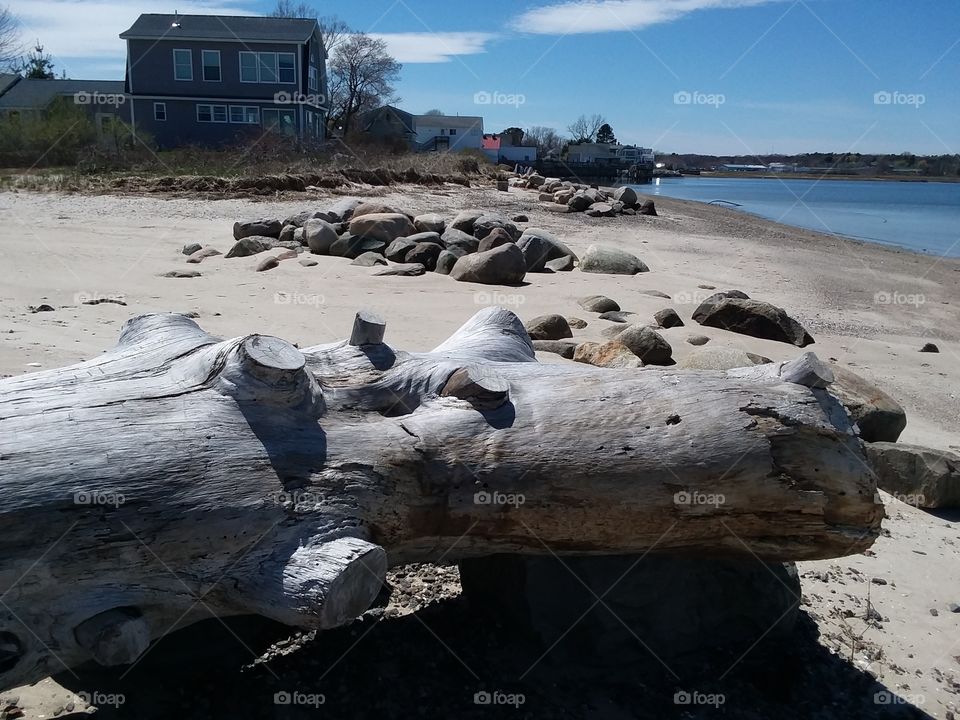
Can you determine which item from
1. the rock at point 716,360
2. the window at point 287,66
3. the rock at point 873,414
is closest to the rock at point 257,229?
the rock at point 716,360

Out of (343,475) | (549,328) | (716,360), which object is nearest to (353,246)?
(549,328)

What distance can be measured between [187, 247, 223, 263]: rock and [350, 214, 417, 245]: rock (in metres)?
2.04

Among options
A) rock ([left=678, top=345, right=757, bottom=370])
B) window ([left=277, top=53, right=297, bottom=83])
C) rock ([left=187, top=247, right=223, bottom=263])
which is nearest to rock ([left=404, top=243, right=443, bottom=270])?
rock ([left=187, top=247, right=223, bottom=263])

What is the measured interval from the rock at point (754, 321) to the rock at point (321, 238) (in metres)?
5.78

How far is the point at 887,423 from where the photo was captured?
18.6 feet

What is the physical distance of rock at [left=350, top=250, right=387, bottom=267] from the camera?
1139 centimetres

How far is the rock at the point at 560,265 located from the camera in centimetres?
1245

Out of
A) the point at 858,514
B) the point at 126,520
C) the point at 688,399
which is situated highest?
the point at 688,399

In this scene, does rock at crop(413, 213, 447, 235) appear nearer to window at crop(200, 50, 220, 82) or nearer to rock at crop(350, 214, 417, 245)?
rock at crop(350, 214, 417, 245)

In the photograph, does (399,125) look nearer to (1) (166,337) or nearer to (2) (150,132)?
(2) (150,132)

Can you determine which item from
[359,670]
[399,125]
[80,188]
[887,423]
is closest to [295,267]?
[887,423]

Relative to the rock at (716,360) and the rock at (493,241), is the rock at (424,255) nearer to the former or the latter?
the rock at (493,241)

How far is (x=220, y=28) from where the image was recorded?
35.1 meters

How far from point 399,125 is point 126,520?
5915 cm
